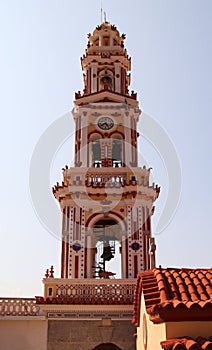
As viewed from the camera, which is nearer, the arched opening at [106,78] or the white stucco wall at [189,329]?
the white stucco wall at [189,329]

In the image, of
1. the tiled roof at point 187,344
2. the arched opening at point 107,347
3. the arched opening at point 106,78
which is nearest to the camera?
the tiled roof at point 187,344

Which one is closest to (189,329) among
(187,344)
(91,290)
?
(187,344)

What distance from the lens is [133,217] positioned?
15.3 metres

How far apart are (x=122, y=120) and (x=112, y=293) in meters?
7.28

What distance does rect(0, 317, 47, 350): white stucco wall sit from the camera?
1247 centimetres

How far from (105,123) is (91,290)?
23.1ft

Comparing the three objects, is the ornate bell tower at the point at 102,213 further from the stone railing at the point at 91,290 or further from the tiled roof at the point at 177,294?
the tiled roof at the point at 177,294

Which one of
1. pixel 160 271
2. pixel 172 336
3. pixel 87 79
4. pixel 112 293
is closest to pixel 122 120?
pixel 87 79

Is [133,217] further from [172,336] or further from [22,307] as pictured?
[172,336]

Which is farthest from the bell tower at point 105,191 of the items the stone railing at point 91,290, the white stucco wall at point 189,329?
the white stucco wall at point 189,329

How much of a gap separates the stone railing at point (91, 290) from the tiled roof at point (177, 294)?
10.8 feet

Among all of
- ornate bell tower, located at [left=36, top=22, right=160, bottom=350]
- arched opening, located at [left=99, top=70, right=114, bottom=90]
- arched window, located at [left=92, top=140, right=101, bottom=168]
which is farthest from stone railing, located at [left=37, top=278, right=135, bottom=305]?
arched opening, located at [left=99, top=70, right=114, bottom=90]

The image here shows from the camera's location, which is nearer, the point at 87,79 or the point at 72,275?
the point at 72,275

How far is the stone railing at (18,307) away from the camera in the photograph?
12789mm
